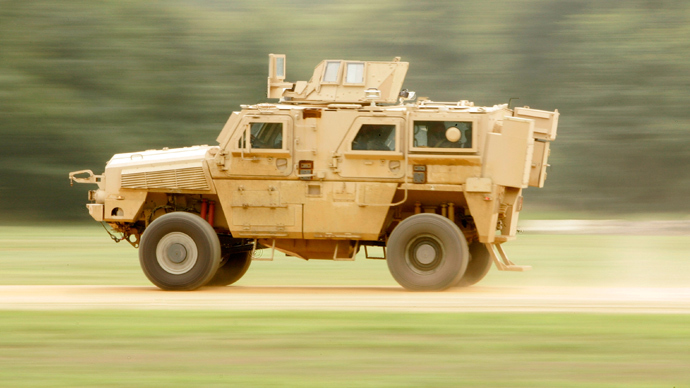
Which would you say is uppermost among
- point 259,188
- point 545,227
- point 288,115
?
point 288,115

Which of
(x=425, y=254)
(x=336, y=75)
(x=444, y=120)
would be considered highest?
(x=336, y=75)

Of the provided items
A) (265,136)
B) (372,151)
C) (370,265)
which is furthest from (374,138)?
(370,265)

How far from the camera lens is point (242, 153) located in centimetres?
1451

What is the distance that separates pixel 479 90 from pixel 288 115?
22058 millimetres

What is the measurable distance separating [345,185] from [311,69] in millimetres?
21389

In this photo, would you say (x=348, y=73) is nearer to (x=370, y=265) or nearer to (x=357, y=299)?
(x=357, y=299)

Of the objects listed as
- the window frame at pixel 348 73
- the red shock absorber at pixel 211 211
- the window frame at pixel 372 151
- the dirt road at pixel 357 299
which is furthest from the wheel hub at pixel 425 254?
the red shock absorber at pixel 211 211

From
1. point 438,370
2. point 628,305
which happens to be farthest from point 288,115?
point 438,370

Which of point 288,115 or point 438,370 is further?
point 288,115

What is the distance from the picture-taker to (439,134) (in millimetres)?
14266

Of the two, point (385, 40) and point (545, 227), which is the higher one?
point (385, 40)

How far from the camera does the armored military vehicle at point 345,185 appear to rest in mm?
14211

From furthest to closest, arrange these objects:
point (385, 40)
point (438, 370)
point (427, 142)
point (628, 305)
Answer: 1. point (385, 40)
2. point (427, 142)
3. point (628, 305)
4. point (438, 370)

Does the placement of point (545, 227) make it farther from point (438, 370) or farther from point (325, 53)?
point (438, 370)
